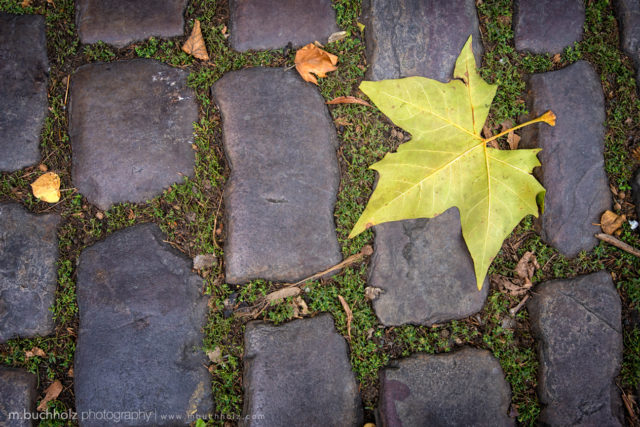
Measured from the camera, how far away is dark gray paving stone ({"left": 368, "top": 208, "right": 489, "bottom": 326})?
2031mm

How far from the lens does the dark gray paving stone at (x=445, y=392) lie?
1.96m

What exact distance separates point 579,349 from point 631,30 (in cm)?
169

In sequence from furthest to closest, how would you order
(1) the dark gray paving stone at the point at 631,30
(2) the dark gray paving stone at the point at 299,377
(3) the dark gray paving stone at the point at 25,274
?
(1) the dark gray paving stone at the point at 631,30 → (3) the dark gray paving stone at the point at 25,274 → (2) the dark gray paving stone at the point at 299,377

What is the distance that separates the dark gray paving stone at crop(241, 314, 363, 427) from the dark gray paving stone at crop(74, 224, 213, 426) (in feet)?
0.85

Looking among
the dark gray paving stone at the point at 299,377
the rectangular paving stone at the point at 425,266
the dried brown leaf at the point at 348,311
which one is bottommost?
the dark gray paving stone at the point at 299,377

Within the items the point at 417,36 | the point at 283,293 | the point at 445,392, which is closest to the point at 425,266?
the point at 445,392

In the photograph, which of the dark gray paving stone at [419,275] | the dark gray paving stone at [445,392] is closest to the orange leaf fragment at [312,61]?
the dark gray paving stone at [419,275]

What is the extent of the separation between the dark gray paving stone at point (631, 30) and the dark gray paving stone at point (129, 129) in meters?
2.29

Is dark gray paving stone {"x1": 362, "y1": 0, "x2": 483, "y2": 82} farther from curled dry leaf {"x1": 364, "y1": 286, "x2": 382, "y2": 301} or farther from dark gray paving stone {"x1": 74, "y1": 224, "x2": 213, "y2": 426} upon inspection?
dark gray paving stone {"x1": 74, "y1": 224, "x2": 213, "y2": 426}

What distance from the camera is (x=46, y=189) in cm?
208

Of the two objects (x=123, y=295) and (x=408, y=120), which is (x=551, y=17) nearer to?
(x=408, y=120)

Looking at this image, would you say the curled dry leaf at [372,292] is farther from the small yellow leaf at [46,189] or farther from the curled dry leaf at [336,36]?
the small yellow leaf at [46,189]

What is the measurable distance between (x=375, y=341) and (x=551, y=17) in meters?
1.91

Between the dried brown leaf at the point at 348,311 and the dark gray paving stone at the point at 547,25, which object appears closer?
the dried brown leaf at the point at 348,311
